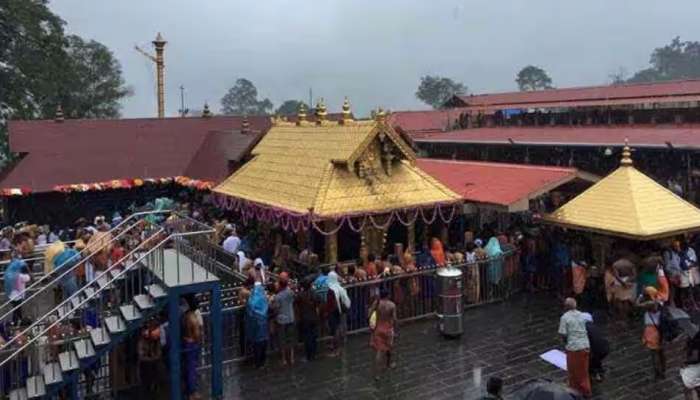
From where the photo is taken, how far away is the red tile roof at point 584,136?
64.0 feet

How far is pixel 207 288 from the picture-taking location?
406 inches

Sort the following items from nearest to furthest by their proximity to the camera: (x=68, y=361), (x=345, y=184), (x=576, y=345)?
(x=68, y=361) → (x=576, y=345) → (x=345, y=184)

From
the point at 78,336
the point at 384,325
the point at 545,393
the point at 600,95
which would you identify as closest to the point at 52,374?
the point at 78,336

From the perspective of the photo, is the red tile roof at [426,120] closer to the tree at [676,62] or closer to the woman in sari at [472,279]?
the woman in sari at [472,279]

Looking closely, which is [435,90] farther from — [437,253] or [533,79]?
[437,253]

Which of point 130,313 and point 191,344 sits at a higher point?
point 130,313

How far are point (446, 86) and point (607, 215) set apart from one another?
316 feet

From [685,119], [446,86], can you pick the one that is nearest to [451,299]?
[685,119]

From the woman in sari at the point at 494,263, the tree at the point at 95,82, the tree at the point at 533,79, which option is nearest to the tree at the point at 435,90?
the tree at the point at 533,79

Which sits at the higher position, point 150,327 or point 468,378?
point 150,327

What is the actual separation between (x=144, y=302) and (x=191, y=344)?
3.31 ft

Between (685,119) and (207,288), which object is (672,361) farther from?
(685,119)

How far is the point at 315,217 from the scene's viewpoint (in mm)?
15133

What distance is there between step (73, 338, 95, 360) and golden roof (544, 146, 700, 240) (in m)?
10.9
